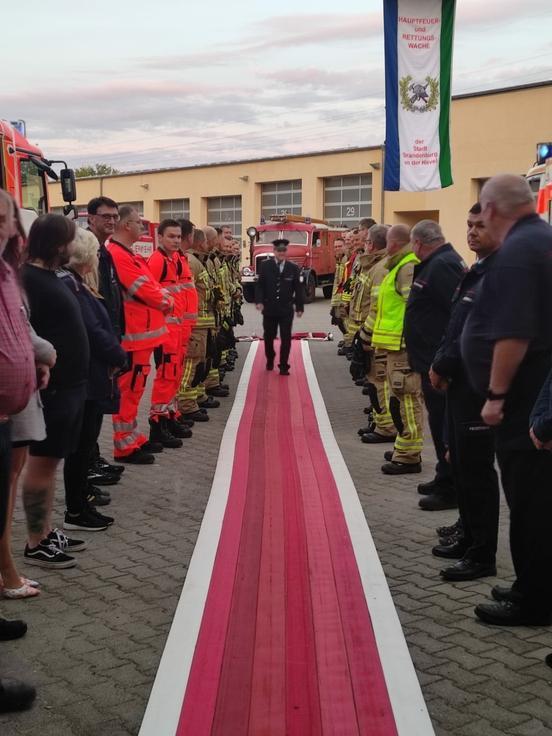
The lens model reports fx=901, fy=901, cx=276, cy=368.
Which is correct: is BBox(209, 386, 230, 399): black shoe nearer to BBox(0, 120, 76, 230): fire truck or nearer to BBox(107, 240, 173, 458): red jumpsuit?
BBox(0, 120, 76, 230): fire truck

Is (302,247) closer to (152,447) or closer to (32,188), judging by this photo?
(32,188)

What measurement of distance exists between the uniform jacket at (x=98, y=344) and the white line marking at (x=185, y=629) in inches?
44.1

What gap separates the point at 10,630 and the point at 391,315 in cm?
450

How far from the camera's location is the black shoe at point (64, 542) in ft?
17.5

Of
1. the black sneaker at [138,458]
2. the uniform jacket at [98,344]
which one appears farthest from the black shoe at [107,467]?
the uniform jacket at [98,344]

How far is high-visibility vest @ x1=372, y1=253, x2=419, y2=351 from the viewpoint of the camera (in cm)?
762

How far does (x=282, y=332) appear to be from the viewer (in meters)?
14.1

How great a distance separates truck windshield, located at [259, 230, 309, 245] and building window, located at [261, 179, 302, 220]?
663 inches

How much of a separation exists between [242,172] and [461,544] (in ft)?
167

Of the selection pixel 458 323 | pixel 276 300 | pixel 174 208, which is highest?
pixel 174 208

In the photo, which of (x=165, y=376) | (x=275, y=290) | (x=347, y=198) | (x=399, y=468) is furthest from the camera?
(x=347, y=198)

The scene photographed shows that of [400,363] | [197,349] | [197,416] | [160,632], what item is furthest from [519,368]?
[197,349]

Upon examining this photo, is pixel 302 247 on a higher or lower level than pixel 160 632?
higher

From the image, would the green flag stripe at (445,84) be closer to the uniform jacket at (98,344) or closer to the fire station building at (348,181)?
the uniform jacket at (98,344)
